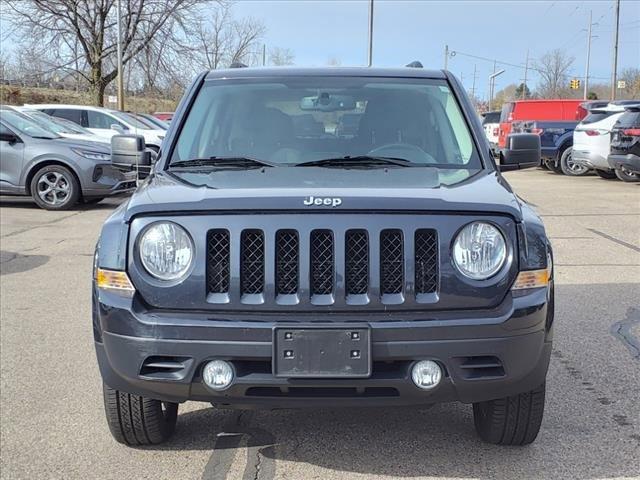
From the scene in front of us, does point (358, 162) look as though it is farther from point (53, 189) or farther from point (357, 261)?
point (53, 189)

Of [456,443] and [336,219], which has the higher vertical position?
[336,219]

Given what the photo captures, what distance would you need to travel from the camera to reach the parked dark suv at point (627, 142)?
1345cm

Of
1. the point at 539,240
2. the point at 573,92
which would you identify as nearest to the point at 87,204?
the point at 539,240

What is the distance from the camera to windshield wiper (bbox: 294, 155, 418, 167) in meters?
3.63

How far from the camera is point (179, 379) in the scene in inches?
110

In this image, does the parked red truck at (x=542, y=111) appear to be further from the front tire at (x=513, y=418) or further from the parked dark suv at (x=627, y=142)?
the front tire at (x=513, y=418)

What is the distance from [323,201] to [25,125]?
10643mm

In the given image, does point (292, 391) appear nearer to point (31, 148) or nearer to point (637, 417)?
point (637, 417)

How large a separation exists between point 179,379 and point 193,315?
0.25 metres

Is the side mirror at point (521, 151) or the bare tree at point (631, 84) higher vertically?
the bare tree at point (631, 84)

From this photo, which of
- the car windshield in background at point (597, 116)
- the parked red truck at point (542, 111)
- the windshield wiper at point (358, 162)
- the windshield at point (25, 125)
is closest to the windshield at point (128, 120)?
the windshield at point (25, 125)

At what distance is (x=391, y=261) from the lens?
282cm

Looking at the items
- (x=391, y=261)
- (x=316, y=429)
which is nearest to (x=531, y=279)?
(x=391, y=261)

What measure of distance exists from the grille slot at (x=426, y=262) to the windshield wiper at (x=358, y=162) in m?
0.89
